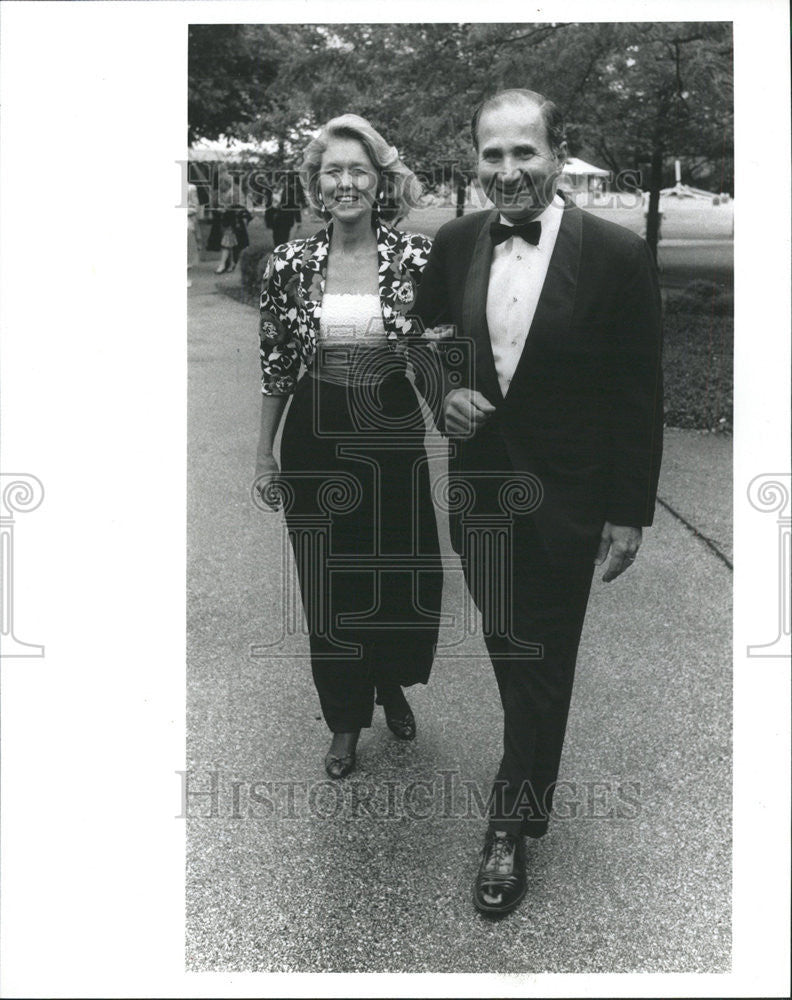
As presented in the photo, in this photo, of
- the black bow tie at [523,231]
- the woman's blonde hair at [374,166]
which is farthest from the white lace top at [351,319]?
the black bow tie at [523,231]

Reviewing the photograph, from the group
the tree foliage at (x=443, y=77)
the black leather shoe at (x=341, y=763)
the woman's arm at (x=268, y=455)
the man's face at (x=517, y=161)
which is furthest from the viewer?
the tree foliage at (x=443, y=77)

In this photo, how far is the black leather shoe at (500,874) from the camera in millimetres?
2963

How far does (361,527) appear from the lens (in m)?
3.43

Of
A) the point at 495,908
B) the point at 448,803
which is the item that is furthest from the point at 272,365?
the point at 495,908

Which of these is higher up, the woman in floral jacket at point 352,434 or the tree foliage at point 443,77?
the tree foliage at point 443,77

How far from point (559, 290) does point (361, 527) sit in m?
1.03

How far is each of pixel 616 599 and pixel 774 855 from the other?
246 cm

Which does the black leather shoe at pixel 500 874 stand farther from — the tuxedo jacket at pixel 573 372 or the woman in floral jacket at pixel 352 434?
the tuxedo jacket at pixel 573 372

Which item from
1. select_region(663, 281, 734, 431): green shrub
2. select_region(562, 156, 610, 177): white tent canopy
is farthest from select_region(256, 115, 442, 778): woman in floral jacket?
select_region(663, 281, 734, 431): green shrub

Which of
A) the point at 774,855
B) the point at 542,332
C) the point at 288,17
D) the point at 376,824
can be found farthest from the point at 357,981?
the point at 288,17

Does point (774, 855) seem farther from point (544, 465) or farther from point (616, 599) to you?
point (616, 599)

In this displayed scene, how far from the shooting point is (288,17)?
267 cm

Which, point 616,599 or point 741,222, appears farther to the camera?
point 616,599

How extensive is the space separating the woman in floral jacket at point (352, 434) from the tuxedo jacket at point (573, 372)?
249mm
